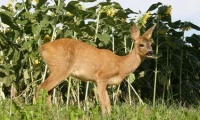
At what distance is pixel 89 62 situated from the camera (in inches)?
311

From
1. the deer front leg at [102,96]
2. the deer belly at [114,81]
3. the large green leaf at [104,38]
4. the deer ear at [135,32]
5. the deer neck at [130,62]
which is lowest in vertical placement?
the deer front leg at [102,96]

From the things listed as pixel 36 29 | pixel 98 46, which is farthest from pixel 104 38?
pixel 36 29

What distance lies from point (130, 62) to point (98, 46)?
1362mm

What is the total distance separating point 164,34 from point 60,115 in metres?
4.37

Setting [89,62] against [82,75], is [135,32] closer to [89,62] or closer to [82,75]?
[89,62]

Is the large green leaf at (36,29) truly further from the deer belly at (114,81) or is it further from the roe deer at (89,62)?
the deer belly at (114,81)

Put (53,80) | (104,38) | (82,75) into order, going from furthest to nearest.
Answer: (104,38) → (82,75) → (53,80)

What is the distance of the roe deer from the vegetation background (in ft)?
1.31

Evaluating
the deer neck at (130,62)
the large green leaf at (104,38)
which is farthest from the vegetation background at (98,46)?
the deer neck at (130,62)

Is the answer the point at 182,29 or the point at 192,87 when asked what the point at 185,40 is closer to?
the point at 182,29

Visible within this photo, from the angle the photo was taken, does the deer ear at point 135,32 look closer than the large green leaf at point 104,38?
Yes

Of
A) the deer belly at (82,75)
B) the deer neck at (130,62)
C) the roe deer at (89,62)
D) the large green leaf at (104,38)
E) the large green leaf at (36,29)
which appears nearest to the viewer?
the roe deer at (89,62)

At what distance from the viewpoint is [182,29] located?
9.91 meters

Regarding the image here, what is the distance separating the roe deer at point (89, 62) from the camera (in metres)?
7.59
